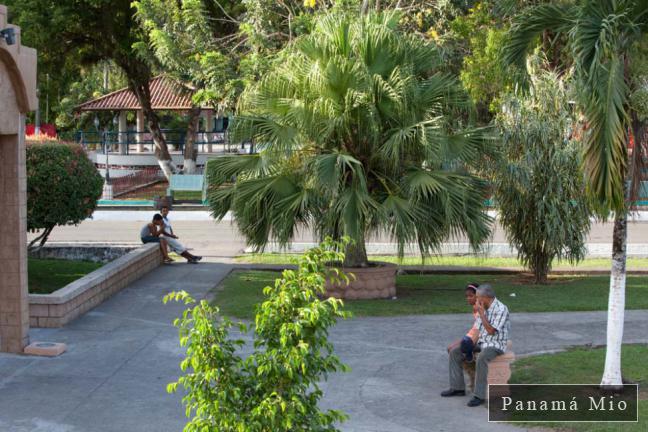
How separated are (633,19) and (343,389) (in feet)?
16.1

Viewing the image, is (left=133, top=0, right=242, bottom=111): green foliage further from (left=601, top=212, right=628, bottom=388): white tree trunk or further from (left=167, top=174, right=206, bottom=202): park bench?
(left=601, top=212, right=628, bottom=388): white tree trunk

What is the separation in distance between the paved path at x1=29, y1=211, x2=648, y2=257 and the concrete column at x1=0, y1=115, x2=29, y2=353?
10.0 metres

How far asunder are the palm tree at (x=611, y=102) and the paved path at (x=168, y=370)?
2131 millimetres

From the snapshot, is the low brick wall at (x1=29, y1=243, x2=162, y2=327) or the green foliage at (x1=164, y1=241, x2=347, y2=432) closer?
the green foliage at (x1=164, y1=241, x2=347, y2=432)

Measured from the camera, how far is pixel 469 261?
20.8 metres

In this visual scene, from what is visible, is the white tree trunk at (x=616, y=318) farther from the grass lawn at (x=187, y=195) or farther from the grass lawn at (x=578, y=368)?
the grass lawn at (x=187, y=195)

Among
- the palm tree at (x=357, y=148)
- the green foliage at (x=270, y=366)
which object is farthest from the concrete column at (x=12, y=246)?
the green foliage at (x=270, y=366)

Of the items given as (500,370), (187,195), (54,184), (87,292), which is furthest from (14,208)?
(187,195)

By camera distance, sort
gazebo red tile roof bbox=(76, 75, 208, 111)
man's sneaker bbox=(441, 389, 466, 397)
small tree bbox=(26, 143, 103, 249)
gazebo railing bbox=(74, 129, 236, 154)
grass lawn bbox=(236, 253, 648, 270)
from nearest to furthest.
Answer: man's sneaker bbox=(441, 389, 466, 397) → small tree bbox=(26, 143, 103, 249) → grass lawn bbox=(236, 253, 648, 270) → gazebo red tile roof bbox=(76, 75, 208, 111) → gazebo railing bbox=(74, 129, 236, 154)

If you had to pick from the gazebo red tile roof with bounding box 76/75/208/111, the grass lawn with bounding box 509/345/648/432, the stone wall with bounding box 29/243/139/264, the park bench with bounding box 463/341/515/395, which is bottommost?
the grass lawn with bounding box 509/345/648/432

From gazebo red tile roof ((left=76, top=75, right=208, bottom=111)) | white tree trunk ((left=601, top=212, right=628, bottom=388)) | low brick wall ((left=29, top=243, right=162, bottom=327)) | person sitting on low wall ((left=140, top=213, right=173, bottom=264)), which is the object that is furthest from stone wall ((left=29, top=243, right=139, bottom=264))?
gazebo red tile roof ((left=76, top=75, right=208, bottom=111))

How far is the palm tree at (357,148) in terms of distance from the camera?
14.4 metres

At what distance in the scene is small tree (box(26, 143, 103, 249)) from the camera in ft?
52.1

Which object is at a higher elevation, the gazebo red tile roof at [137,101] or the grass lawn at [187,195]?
the gazebo red tile roof at [137,101]
